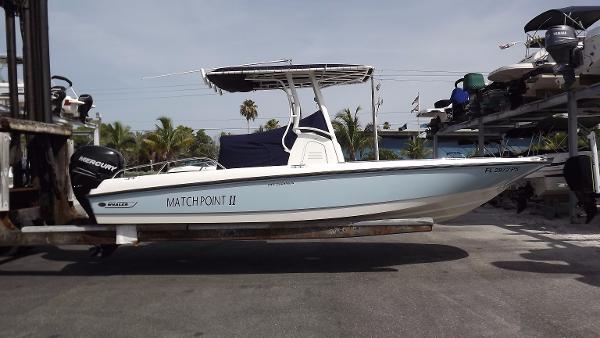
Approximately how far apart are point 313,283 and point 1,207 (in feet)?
11.8

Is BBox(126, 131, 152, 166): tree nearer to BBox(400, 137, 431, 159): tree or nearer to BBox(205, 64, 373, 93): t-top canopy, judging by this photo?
BBox(400, 137, 431, 159): tree

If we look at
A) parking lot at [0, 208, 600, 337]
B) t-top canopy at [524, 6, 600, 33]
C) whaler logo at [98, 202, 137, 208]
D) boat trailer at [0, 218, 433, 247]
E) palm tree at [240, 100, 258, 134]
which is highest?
palm tree at [240, 100, 258, 134]

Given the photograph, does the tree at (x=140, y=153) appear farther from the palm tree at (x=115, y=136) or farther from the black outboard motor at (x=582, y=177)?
the black outboard motor at (x=582, y=177)

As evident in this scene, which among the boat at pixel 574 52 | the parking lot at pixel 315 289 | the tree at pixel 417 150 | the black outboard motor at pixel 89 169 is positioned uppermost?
the boat at pixel 574 52

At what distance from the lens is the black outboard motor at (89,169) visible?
5.12m

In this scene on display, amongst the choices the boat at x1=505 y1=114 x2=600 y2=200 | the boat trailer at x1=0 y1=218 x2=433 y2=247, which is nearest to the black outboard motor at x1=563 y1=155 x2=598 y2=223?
the boat at x1=505 y1=114 x2=600 y2=200

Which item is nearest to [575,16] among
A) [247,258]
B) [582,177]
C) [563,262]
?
[582,177]

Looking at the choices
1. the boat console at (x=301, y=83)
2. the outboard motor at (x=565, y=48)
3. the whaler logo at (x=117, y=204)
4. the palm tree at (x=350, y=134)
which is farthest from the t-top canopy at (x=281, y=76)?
the palm tree at (x=350, y=134)

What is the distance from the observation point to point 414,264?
17.9ft

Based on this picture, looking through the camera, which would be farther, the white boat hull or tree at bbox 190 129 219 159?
tree at bbox 190 129 219 159

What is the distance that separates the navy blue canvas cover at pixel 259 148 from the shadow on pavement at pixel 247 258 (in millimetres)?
1268

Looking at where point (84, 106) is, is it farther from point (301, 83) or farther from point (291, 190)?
point (291, 190)

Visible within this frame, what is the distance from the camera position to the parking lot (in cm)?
356

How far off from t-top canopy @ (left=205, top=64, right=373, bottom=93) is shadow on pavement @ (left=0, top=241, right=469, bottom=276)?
2.29m
